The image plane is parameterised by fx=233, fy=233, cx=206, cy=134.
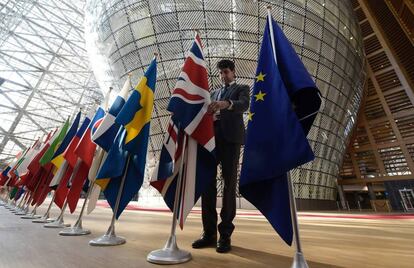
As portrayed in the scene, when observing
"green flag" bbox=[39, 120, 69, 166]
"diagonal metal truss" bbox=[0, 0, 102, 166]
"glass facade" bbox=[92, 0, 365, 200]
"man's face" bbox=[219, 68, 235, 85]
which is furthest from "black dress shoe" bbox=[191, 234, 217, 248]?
"diagonal metal truss" bbox=[0, 0, 102, 166]

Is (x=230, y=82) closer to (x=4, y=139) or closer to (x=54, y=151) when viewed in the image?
(x=54, y=151)

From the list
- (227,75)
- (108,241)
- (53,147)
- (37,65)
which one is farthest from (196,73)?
(37,65)

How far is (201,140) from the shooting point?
1834mm

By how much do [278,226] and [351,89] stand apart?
17.1 m

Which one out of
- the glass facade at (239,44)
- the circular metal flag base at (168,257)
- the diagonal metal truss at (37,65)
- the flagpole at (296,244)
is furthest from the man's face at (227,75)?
the diagonal metal truss at (37,65)

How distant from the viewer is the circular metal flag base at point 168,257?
4.73ft

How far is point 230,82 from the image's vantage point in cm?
230

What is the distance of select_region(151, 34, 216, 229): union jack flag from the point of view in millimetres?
1833

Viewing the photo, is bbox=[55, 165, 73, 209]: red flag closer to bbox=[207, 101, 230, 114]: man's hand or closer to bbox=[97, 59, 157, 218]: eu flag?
bbox=[97, 59, 157, 218]: eu flag

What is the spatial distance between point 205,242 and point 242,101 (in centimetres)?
123

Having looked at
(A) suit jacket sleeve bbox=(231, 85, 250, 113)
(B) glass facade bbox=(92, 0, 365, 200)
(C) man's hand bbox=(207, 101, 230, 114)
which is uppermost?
(B) glass facade bbox=(92, 0, 365, 200)

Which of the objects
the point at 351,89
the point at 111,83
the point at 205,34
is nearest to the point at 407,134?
the point at 351,89

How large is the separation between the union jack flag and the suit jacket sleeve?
220 millimetres

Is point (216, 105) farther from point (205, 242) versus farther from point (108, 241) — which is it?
point (108, 241)
